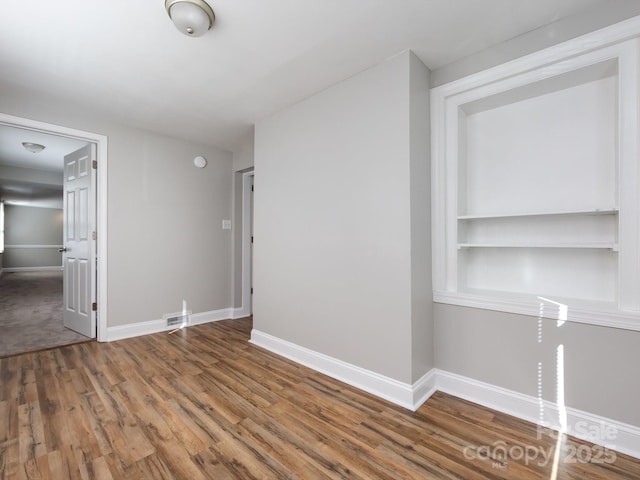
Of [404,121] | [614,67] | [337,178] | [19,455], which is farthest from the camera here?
[337,178]

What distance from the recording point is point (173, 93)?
8.93 ft

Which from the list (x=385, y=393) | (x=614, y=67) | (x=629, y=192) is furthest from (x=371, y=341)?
(x=614, y=67)

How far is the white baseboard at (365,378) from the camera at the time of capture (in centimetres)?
205

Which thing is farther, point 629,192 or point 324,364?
point 324,364

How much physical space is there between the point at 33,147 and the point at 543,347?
6.39 metres

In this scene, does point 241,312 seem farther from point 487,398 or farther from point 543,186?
point 543,186

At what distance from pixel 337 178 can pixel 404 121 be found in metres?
0.68

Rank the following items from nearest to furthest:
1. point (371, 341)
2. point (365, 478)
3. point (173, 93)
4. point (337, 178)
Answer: point (365, 478), point (371, 341), point (337, 178), point (173, 93)

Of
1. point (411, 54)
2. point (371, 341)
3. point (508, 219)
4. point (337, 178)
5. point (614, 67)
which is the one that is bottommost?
point (371, 341)

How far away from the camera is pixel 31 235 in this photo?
10117 millimetres

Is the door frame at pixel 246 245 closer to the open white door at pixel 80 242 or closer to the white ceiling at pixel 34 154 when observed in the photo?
the open white door at pixel 80 242

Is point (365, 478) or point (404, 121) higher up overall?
point (404, 121)

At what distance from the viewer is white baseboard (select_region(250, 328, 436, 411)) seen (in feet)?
6.73

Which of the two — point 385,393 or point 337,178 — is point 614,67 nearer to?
point 337,178
